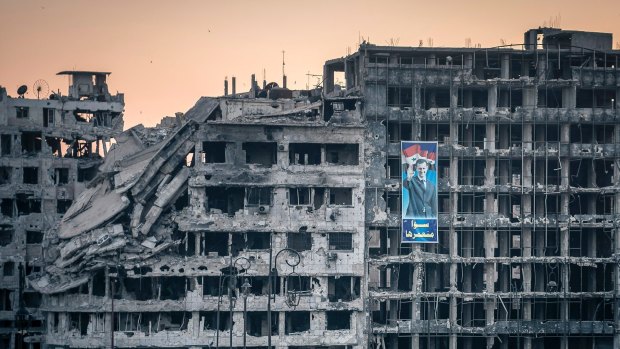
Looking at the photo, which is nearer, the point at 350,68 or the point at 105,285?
the point at 105,285

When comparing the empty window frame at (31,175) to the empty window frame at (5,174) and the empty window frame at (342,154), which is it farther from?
the empty window frame at (342,154)

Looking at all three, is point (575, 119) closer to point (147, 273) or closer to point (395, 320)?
point (395, 320)

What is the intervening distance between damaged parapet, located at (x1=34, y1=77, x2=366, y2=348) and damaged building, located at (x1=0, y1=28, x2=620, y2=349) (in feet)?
0.36

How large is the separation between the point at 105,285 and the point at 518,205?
2490 cm

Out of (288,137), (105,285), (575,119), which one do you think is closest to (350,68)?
(288,137)

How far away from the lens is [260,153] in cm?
8419

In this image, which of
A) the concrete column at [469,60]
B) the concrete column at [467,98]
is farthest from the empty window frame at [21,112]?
the concrete column at [469,60]

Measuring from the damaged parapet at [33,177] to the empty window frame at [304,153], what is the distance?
506 inches

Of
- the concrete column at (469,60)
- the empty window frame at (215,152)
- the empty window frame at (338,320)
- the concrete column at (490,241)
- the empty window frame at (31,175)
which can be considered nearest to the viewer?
the empty window frame at (338,320)

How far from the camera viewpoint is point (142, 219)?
81.2 metres

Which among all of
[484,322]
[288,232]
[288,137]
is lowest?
[484,322]

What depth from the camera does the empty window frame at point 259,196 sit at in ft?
271

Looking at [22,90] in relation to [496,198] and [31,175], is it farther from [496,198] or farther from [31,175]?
[496,198]

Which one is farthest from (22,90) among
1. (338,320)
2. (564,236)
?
(564,236)
